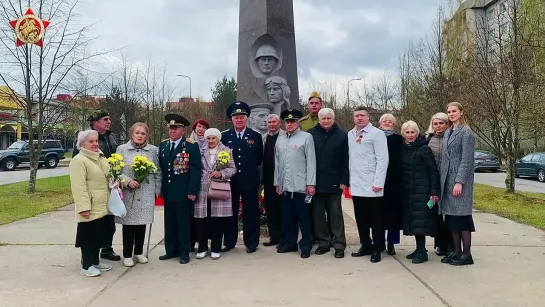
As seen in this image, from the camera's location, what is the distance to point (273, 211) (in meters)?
6.45

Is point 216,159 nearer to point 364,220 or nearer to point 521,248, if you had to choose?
point 364,220

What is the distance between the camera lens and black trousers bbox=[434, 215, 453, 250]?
19.0 feet

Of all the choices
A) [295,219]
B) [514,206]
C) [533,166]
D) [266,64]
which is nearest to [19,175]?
[266,64]

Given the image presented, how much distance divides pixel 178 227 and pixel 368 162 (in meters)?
2.33

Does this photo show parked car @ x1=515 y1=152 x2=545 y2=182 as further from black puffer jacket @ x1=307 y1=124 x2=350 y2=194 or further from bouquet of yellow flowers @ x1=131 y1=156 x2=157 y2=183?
bouquet of yellow flowers @ x1=131 y1=156 x2=157 y2=183

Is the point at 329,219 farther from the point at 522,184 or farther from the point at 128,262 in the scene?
the point at 522,184

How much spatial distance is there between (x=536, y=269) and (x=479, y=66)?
8.40m

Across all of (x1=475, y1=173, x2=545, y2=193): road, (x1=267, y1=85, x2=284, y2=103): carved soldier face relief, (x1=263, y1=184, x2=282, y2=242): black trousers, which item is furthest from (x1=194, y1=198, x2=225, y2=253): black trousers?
(x1=475, y1=173, x2=545, y2=193): road

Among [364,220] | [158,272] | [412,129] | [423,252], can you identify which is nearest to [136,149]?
[158,272]

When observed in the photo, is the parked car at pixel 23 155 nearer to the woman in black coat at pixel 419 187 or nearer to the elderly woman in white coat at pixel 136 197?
the elderly woman in white coat at pixel 136 197

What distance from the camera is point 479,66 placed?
12.5 meters

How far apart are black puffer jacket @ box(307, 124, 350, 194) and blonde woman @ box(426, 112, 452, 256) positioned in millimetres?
1007

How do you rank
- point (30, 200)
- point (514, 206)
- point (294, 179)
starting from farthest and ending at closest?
point (30, 200) < point (514, 206) < point (294, 179)

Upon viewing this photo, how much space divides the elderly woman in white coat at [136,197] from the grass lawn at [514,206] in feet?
20.7
